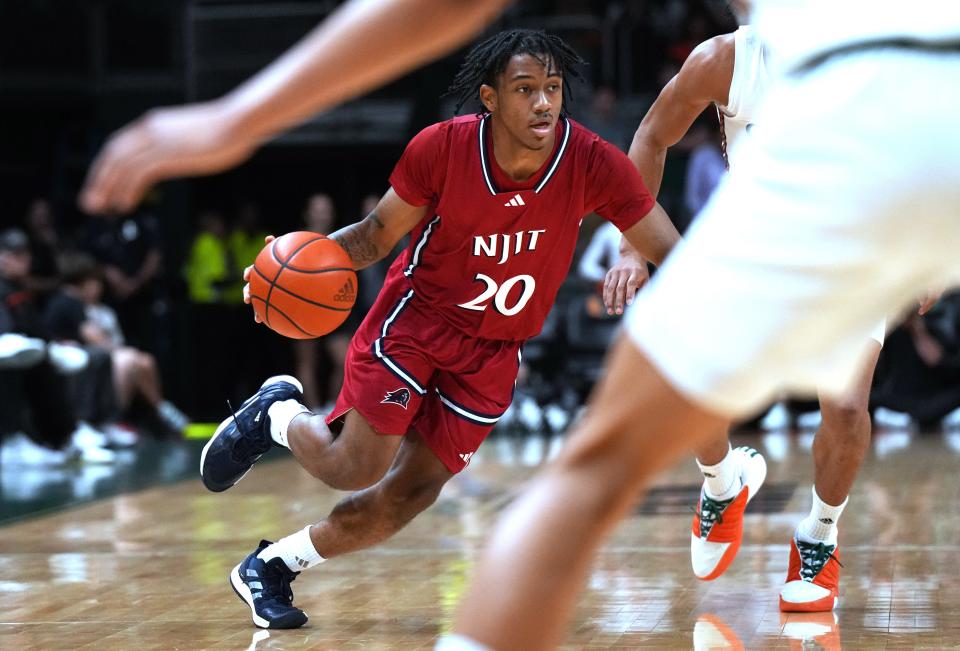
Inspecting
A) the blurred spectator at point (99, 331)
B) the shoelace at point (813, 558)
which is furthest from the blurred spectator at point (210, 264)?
the shoelace at point (813, 558)

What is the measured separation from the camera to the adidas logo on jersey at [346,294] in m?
4.18

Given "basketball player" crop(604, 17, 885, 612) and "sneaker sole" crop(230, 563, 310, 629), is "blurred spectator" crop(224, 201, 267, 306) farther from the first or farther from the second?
"basketball player" crop(604, 17, 885, 612)

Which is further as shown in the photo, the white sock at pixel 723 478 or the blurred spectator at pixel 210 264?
the blurred spectator at pixel 210 264

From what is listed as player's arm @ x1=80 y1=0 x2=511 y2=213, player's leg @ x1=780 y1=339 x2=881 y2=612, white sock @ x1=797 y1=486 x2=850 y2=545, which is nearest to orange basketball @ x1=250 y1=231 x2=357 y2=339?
player's leg @ x1=780 y1=339 x2=881 y2=612

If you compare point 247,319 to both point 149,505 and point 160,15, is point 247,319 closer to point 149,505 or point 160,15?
point 160,15

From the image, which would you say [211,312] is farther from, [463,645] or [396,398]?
[463,645]

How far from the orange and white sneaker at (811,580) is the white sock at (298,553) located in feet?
4.93

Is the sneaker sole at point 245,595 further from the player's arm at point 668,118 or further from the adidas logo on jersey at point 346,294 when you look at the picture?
the player's arm at point 668,118

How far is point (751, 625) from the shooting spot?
163 inches

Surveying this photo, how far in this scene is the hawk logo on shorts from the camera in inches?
165

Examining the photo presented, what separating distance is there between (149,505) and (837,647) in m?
4.82

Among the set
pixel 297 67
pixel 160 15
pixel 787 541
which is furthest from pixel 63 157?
pixel 297 67

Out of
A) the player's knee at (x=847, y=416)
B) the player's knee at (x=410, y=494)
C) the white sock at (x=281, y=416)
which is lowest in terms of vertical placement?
the player's knee at (x=410, y=494)

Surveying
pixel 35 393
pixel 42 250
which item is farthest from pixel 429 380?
pixel 42 250
